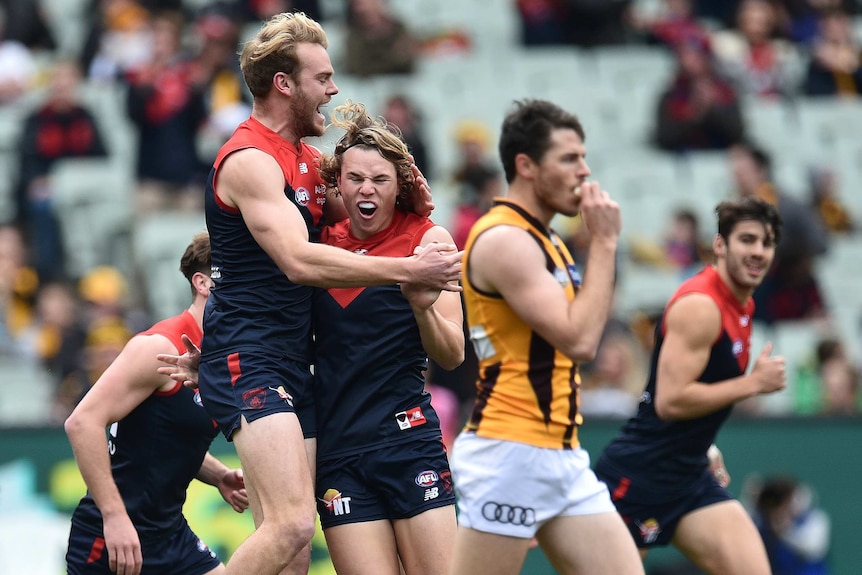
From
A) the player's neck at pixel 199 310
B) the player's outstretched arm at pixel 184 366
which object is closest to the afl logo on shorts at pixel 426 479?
the player's outstretched arm at pixel 184 366

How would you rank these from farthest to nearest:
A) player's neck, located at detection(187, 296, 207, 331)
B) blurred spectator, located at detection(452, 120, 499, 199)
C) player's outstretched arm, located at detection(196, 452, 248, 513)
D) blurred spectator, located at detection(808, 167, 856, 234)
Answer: blurred spectator, located at detection(808, 167, 856, 234) < blurred spectator, located at detection(452, 120, 499, 199) < player's outstretched arm, located at detection(196, 452, 248, 513) < player's neck, located at detection(187, 296, 207, 331)

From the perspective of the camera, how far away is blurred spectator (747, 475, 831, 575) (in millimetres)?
10633

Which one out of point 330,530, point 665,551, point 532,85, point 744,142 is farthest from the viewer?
point 532,85

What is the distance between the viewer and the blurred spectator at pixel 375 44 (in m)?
15.5

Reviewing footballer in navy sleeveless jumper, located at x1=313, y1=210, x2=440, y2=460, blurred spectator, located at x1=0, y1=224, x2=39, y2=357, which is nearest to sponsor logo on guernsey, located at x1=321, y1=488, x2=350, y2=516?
footballer in navy sleeveless jumper, located at x1=313, y1=210, x2=440, y2=460

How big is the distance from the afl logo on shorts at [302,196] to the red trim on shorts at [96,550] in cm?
194

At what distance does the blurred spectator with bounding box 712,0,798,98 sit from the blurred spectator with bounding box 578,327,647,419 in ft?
19.4

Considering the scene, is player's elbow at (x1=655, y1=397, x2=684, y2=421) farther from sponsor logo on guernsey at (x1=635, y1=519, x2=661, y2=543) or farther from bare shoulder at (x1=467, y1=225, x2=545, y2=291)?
bare shoulder at (x1=467, y1=225, x2=545, y2=291)

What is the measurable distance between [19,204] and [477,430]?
9.01 m

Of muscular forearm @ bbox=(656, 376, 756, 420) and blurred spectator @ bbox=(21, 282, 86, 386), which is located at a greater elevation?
blurred spectator @ bbox=(21, 282, 86, 386)

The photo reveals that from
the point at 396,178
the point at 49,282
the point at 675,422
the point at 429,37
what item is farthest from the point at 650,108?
the point at 396,178

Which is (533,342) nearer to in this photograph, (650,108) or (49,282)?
(49,282)

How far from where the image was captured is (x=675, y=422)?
25.8ft

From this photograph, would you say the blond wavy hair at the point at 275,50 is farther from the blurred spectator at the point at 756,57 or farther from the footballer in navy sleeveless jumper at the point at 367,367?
the blurred spectator at the point at 756,57
